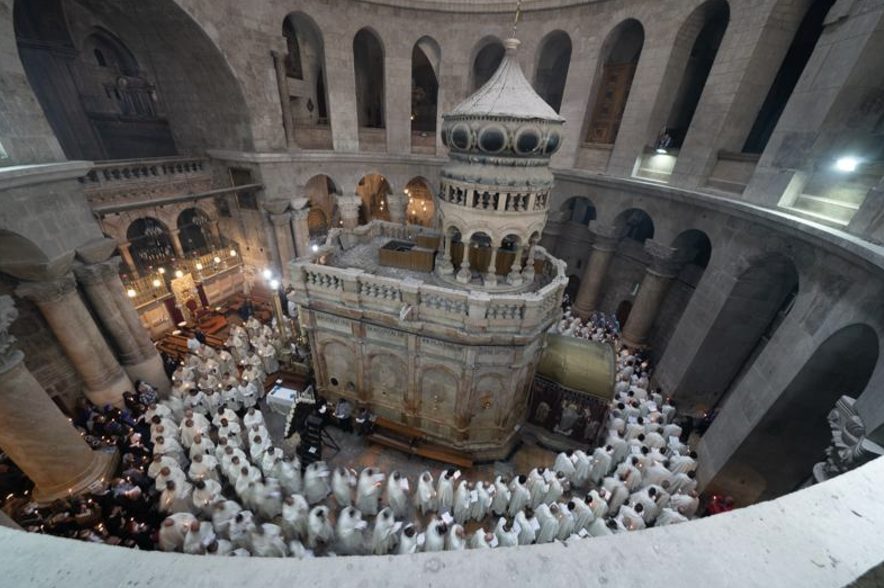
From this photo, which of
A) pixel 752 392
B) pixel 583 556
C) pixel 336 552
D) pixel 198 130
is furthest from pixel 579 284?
pixel 198 130

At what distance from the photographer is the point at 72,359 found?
10734 millimetres

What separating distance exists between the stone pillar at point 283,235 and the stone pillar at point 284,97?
11.5ft

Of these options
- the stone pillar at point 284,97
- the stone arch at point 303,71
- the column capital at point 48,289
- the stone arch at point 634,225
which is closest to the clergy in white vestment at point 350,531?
the column capital at point 48,289

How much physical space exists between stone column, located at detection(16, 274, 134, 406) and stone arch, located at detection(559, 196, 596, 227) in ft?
66.0

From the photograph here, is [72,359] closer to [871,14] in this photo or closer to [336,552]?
[336,552]

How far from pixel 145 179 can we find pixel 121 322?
6911mm

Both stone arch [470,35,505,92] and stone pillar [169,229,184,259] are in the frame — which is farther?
stone arch [470,35,505,92]

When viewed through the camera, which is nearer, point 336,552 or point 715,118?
point 336,552

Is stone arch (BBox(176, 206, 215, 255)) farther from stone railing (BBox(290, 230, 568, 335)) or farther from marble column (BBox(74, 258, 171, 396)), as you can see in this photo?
stone railing (BBox(290, 230, 568, 335))

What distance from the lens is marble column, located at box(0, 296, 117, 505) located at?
7859 millimetres

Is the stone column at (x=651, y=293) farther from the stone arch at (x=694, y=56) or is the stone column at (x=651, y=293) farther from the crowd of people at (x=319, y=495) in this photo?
the crowd of people at (x=319, y=495)

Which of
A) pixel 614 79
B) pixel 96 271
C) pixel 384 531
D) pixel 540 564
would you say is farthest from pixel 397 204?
pixel 540 564

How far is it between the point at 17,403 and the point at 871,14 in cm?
2239

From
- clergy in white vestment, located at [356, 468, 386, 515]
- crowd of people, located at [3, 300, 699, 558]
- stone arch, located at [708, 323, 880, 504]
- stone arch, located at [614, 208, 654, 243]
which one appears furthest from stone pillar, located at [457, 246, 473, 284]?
stone arch, located at [614, 208, 654, 243]
